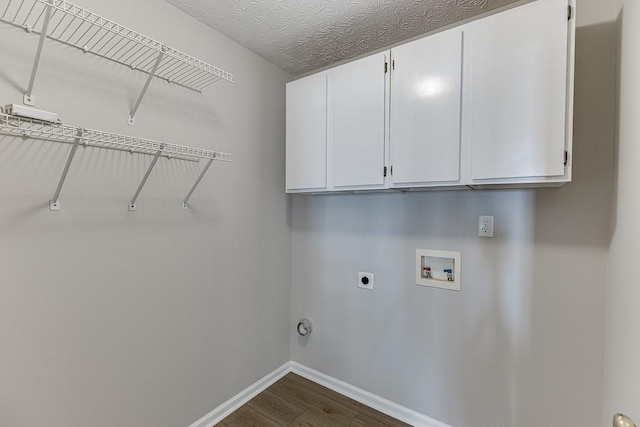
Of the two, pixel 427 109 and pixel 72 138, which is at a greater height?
A: pixel 427 109

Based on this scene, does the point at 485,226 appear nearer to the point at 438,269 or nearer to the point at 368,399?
the point at 438,269

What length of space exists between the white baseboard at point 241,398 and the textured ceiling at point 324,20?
2366 mm

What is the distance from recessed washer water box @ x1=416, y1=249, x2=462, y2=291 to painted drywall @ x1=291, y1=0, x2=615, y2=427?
0.04 m

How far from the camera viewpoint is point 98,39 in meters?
1.27

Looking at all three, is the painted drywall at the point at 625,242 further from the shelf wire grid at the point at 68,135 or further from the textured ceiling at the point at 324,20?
the shelf wire grid at the point at 68,135

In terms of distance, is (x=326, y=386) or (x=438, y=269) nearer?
(x=438, y=269)

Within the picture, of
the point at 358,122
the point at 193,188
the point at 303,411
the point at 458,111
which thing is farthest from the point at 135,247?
the point at 458,111

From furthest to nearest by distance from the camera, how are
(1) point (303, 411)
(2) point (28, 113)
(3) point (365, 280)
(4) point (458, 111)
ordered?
1. (3) point (365, 280)
2. (1) point (303, 411)
3. (4) point (458, 111)
4. (2) point (28, 113)

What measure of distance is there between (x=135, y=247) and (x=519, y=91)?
1.92m

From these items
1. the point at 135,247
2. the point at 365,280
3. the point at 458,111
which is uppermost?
the point at 458,111

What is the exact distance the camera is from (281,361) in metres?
2.31

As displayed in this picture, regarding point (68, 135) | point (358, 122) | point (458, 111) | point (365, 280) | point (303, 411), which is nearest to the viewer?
point (68, 135)

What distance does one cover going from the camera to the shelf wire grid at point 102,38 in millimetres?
1035

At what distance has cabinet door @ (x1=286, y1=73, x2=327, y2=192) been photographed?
1840 mm
